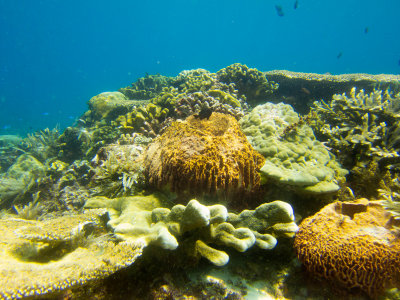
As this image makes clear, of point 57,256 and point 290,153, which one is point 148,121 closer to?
point 290,153

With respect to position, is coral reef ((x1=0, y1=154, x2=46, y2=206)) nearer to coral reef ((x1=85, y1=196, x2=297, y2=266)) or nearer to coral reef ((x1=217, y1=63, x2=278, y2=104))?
coral reef ((x1=85, y1=196, x2=297, y2=266))

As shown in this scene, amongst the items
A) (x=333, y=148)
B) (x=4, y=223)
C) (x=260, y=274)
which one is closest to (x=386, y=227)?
(x=260, y=274)

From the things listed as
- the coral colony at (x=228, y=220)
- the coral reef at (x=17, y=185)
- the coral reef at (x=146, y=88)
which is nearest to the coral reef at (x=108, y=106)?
the coral reef at (x=146, y=88)

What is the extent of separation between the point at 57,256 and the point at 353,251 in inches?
123

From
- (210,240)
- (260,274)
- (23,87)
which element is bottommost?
(260,274)

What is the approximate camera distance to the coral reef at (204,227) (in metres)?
2.08

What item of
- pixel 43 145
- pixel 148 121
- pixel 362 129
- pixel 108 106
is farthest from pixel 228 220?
pixel 43 145

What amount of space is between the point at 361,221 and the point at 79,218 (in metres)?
3.48

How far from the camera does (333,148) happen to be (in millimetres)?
4617

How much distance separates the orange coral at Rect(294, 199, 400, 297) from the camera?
1955mm

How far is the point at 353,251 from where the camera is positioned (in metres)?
2.01

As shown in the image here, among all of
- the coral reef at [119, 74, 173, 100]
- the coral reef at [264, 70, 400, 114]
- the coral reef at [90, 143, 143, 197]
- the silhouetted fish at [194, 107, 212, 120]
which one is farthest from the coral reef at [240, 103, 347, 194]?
the coral reef at [119, 74, 173, 100]

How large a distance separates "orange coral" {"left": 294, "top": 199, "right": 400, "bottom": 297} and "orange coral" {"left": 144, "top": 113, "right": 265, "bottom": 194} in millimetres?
1019

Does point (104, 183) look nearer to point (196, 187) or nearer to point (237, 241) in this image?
point (196, 187)
